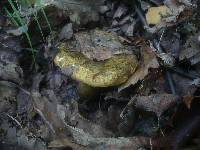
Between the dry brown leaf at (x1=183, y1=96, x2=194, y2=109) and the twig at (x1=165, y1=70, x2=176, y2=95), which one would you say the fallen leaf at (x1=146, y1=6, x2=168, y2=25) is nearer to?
the twig at (x1=165, y1=70, x2=176, y2=95)

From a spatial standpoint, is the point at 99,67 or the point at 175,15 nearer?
the point at 99,67

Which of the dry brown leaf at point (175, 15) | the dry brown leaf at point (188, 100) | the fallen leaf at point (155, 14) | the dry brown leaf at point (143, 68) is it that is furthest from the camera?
the fallen leaf at point (155, 14)

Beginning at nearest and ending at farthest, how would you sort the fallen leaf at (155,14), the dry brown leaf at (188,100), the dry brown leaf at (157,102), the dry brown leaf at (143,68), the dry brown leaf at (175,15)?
the dry brown leaf at (188,100), the dry brown leaf at (157,102), the dry brown leaf at (143,68), the dry brown leaf at (175,15), the fallen leaf at (155,14)

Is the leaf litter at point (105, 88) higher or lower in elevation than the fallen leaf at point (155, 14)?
lower

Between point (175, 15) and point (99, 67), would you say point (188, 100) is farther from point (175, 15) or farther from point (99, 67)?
point (175, 15)

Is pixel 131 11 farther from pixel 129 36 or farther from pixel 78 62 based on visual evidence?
pixel 78 62

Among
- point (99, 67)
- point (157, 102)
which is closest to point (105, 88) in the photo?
point (99, 67)

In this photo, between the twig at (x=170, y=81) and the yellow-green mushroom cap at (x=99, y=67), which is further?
the twig at (x=170, y=81)

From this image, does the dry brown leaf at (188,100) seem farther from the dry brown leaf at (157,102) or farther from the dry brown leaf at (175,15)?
the dry brown leaf at (175,15)

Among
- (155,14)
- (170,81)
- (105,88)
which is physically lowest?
(105,88)

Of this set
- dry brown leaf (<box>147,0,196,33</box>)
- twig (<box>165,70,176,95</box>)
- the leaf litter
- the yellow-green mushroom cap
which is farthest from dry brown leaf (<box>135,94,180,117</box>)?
dry brown leaf (<box>147,0,196,33</box>)

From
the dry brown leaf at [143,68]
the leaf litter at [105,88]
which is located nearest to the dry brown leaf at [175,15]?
the leaf litter at [105,88]
